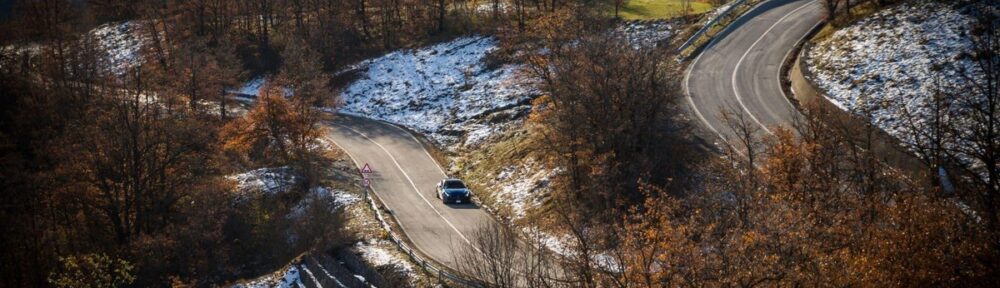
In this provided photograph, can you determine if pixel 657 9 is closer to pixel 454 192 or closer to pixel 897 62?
pixel 897 62

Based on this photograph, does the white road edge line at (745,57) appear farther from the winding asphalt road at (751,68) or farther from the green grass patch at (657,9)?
the green grass patch at (657,9)

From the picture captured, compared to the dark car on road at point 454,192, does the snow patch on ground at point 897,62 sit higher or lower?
higher

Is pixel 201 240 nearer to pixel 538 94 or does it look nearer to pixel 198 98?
pixel 198 98

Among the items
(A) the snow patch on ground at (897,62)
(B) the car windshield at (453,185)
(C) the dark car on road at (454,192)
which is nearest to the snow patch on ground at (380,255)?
(C) the dark car on road at (454,192)

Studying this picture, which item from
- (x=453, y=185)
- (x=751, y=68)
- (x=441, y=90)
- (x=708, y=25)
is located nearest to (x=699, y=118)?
(x=751, y=68)

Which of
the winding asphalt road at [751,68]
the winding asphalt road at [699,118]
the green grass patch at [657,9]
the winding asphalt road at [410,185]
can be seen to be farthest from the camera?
the green grass patch at [657,9]
